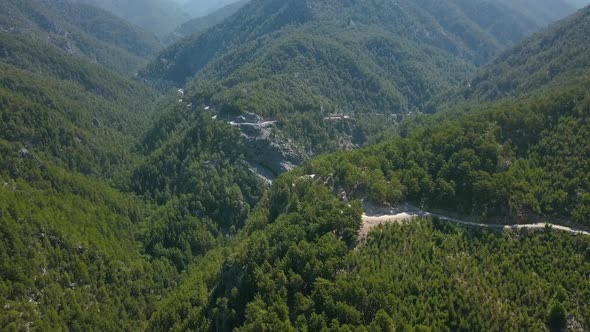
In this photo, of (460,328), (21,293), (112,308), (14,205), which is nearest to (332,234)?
(460,328)

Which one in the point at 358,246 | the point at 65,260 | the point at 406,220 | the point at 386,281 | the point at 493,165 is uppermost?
the point at 493,165

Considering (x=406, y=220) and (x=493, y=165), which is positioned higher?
(x=493, y=165)

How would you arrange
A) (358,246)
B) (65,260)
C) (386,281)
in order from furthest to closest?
(65,260)
(358,246)
(386,281)

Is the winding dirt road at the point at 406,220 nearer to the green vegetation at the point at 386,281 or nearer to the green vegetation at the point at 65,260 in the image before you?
the green vegetation at the point at 386,281

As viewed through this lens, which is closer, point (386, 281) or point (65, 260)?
point (386, 281)

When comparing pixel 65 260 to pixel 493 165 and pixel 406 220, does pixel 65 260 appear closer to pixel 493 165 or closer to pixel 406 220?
pixel 406 220

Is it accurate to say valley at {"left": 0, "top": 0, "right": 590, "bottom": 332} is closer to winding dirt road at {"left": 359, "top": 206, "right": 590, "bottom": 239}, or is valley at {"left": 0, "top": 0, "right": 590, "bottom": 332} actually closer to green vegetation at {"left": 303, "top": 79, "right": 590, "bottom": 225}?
green vegetation at {"left": 303, "top": 79, "right": 590, "bottom": 225}

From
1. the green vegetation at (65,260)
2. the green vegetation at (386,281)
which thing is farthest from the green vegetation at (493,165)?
the green vegetation at (65,260)

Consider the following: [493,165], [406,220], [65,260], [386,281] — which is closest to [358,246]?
[386,281]

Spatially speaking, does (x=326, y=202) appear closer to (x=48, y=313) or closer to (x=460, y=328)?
(x=460, y=328)
